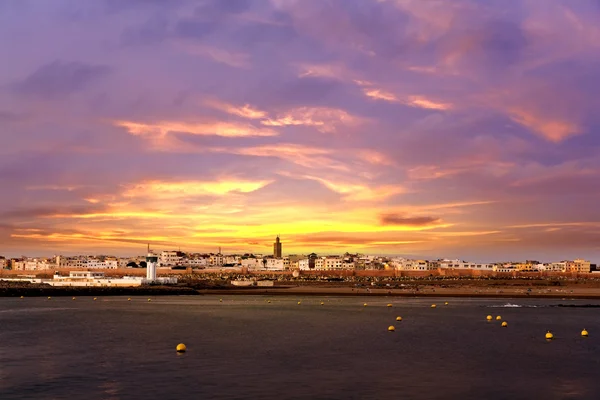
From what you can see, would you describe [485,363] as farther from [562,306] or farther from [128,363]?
[562,306]

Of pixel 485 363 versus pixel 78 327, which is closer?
pixel 485 363

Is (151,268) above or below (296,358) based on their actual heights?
above

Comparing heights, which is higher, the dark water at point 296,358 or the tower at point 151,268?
the tower at point 151,268

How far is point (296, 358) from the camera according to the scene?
51.6 m

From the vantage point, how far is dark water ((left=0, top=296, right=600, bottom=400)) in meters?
38.4

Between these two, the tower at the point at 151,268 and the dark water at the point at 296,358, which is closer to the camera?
the dark water at the point at 296,358

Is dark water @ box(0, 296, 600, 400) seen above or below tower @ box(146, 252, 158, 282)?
below

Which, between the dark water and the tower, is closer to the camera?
the dark water

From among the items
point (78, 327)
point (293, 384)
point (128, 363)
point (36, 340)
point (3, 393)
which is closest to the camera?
point (3, 393)

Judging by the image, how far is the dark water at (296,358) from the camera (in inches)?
1511

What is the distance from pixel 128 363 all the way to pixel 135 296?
115811 mm

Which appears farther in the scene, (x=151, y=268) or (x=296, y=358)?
(x=151, y=268)

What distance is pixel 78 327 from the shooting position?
3063 inches

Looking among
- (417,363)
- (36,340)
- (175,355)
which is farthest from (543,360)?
(36,340)
